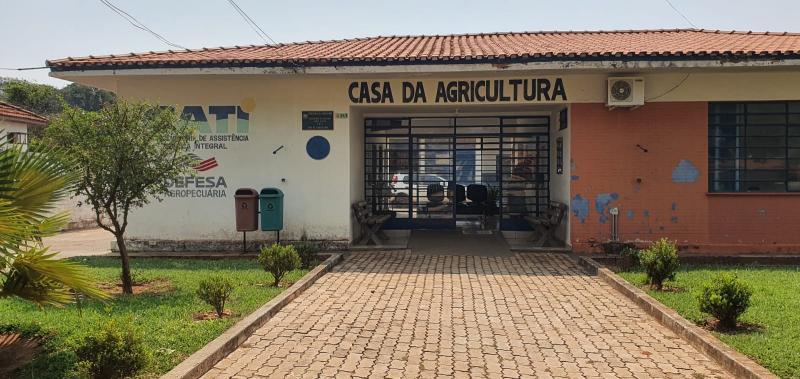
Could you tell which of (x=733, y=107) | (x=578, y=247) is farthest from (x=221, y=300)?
(x=733, y=107)

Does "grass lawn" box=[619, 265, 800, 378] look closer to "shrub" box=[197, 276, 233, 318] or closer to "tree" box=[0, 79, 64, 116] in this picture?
"shrub" box=[197, 276, 233, 318]

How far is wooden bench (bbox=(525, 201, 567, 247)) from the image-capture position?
11.1 metres

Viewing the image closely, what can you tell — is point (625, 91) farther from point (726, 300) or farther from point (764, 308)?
point (726, 300)

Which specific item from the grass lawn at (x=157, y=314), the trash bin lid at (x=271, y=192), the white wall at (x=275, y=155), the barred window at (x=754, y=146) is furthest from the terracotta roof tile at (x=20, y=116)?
the barred window at (x=754, y=146)

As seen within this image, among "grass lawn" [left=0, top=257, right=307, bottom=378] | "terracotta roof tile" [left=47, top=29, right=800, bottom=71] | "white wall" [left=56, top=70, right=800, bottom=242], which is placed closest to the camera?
"grass lawn" [left=0, top=257, right=307, bottom=378]

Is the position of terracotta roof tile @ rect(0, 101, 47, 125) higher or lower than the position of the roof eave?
higher

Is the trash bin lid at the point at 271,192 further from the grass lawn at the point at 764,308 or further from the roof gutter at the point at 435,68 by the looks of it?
the grass lawn at the point at 764,308

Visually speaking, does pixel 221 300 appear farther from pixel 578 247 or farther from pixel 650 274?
pixel 578 247

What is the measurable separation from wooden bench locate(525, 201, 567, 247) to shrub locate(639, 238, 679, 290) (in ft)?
11.7

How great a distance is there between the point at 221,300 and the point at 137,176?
214 centimetres

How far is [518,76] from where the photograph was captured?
35.3ft

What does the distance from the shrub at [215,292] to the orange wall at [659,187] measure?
6.92m

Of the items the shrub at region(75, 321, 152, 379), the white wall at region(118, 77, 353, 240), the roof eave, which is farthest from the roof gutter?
the shrub at region(75, 321, 152, 379)

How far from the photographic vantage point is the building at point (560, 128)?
10.3m
